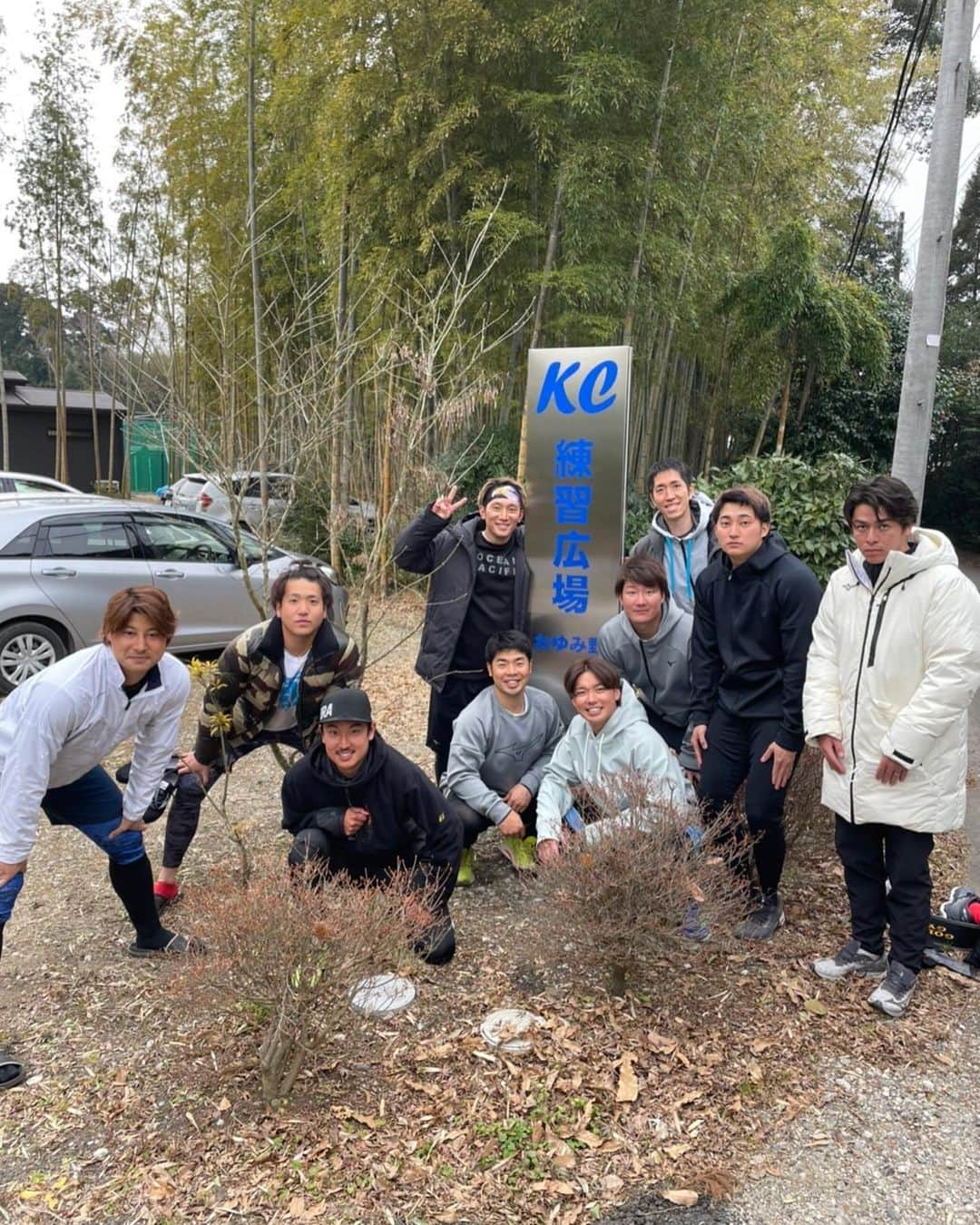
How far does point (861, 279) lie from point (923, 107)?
4.78 m

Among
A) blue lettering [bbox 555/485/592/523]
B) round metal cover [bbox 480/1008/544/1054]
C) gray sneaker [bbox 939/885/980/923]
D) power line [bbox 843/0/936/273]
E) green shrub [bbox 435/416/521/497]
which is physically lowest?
round metal cover [bbox 480/1008/544/1054]

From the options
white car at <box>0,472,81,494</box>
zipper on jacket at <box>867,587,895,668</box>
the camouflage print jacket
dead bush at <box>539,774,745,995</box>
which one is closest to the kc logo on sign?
the camouflage print jacket

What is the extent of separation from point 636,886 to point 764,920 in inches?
35.1

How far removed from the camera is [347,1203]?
1837 mm

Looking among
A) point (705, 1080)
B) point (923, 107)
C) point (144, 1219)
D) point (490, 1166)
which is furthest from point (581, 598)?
point (923, 107)

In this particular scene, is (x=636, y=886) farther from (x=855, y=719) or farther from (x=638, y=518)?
(x=638, y=518)

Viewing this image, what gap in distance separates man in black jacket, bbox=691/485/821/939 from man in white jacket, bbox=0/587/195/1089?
5.38 feet

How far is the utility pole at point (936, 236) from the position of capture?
161 inches

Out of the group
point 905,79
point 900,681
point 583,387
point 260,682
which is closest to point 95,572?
point 260,682

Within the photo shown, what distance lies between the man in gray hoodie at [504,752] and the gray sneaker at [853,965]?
963 mm

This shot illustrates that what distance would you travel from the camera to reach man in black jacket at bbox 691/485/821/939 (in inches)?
106

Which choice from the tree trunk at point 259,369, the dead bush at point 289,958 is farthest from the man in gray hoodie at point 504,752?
the tree trunk at point 259,369

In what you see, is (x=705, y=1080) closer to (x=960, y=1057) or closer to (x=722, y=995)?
(x=722, y=995)

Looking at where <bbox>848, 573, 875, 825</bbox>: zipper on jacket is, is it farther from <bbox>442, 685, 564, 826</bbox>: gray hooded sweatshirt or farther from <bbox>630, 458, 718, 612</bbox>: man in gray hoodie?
<bbox>442, 685, 564, 826</bbox>: gray hooded sweatshirt
